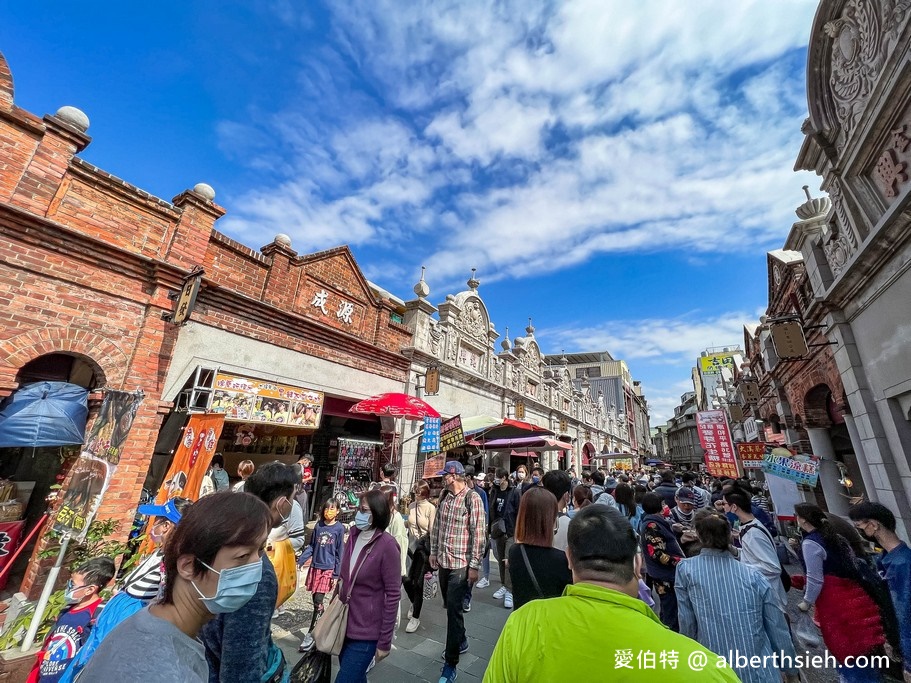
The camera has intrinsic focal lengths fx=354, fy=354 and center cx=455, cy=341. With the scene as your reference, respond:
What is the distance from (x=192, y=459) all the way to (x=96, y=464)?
109cm

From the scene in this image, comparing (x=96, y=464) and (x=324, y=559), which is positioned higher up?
(x=96, y=464)

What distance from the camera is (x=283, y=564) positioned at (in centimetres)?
296

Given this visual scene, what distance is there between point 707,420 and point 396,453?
10.2 m

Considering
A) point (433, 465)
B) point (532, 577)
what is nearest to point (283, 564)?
point (532, 577)

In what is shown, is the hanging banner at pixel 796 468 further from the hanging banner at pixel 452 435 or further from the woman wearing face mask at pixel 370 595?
the woman wearing face mask at pixel 370 595

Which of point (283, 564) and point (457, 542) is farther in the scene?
point (457, 542)

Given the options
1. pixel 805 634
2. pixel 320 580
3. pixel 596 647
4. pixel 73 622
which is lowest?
pixel 805 634

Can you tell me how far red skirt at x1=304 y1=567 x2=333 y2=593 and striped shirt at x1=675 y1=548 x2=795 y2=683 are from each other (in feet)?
12.5

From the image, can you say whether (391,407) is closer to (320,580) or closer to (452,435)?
(452,435)

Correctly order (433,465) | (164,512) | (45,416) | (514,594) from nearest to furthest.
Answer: (514,594), (164,512), (45,416), (433,465)

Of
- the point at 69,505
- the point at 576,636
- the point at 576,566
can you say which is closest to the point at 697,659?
the point at 576,636

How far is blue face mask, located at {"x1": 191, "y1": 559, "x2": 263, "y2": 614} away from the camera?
143 centimetres

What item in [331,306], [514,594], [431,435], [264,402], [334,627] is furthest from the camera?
[431,435]

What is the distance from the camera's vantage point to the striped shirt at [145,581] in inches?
76.1
